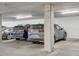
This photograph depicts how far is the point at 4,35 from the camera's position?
40.1 feet

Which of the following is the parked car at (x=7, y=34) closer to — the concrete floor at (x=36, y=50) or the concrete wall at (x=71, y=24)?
the concrete floor at (x=36, y=50)

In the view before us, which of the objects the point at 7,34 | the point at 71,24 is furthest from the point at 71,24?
the point at 7,34

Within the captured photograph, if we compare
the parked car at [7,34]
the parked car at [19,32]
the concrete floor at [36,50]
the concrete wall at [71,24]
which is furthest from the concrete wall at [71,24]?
the concrete floor at [36,50]

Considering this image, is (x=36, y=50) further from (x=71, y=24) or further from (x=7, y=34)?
(x=71, y=24)

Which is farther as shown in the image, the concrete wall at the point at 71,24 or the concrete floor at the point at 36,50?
the concrete wall at the point at 71,24

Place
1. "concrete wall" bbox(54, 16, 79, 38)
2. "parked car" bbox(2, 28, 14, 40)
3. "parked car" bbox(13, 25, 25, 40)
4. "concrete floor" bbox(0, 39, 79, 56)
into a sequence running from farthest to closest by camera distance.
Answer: "concrete wall" bbox(54, 16, 79, 38) → "parked car" bbox(2, 28, 14, 40) → "parked car" bbox(13, 25, 25, 40) → "concrete floor" bbox(0, 39, 79, 56)

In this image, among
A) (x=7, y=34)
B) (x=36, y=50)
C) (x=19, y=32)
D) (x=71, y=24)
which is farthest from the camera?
(x=71, y=24)

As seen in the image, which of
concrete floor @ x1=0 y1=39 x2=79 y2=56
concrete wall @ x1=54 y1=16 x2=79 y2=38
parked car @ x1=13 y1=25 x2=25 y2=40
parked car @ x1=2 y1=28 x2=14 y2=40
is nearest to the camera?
concrete floor @ x1=0 y1=39 x2=79 y2=56

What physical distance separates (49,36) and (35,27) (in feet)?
8.17

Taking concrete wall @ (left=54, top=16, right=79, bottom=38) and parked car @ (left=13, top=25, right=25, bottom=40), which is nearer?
parked car @ (left=13, top=25, right=25, bottom=40)

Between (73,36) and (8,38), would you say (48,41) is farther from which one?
(73,36)

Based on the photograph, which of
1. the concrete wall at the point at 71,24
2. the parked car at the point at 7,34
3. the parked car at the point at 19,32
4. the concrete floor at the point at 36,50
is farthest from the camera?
the concrete wall at the point at 71,24

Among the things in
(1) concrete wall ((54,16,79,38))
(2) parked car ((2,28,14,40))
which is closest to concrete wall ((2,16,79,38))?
(1) concrete wall ((54,16,79,38))

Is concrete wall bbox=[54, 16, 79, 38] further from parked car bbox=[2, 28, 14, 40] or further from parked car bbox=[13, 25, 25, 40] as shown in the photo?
parked car bbox=[2, 28, 14, 40]
